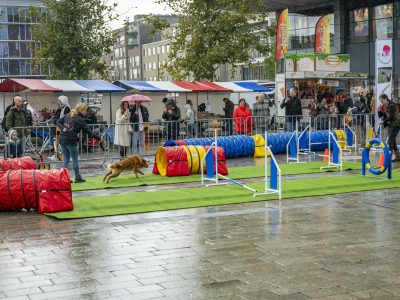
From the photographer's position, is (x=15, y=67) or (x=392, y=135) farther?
(x=15, y=67)

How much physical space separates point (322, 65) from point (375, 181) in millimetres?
17995

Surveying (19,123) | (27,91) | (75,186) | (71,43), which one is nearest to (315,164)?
(75,186)

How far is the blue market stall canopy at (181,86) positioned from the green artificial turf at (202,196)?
1511 cm

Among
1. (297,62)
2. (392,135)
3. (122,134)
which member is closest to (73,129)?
(122,134)

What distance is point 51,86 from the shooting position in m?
25.6

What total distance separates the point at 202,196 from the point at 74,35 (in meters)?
26.0

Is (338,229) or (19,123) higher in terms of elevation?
(19,123)

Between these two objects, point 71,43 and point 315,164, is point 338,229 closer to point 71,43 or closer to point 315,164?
point 315,164

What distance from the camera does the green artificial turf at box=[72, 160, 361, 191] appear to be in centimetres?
1390

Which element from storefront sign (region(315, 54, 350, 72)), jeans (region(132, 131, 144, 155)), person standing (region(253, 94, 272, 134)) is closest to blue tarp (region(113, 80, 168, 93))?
person standing (region(253, 94, 272, 134))

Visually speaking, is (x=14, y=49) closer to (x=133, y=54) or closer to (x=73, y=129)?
(x=133, y=54)

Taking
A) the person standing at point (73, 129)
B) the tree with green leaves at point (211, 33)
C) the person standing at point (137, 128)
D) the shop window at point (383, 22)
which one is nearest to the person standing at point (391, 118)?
the person standing at point (137, 128)

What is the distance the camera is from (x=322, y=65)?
30875 millimetres

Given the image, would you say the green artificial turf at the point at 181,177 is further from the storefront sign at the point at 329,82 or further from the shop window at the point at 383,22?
the shop window at the point at 383,22
